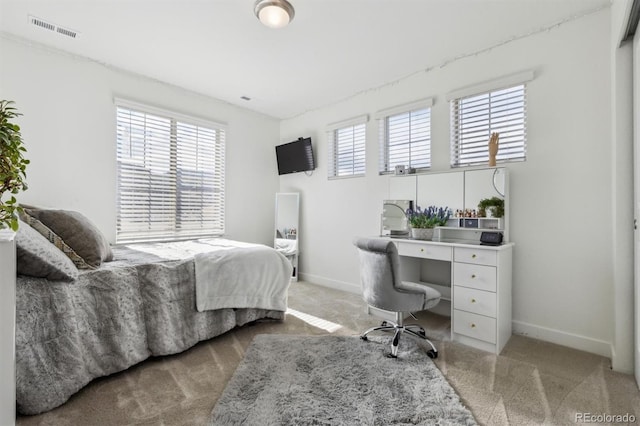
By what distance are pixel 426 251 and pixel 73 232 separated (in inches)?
112

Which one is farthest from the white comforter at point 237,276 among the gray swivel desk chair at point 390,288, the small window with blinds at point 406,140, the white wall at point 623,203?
the white wall at point 623,203

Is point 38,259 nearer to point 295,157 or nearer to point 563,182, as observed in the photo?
point 295,157

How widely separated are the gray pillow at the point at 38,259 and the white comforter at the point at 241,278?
897 mm

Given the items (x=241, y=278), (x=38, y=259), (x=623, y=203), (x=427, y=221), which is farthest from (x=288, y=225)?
(x=623, y=203)

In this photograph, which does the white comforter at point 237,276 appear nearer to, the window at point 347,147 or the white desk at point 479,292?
the white desk at point 479,292

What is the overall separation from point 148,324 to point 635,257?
3.41 metres

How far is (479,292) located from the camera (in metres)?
2.44

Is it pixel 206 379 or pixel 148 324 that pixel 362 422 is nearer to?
pixel 206 379

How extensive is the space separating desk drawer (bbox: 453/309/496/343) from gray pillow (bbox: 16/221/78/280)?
2.82 meters

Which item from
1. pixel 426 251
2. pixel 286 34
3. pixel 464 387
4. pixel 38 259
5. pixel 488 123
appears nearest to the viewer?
pixel 38 259

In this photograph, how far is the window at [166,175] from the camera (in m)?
3.46

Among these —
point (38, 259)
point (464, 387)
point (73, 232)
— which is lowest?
point (464, 387)

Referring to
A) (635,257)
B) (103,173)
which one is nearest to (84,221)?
(103,173)

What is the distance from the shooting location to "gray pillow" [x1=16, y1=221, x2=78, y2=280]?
1524mm
